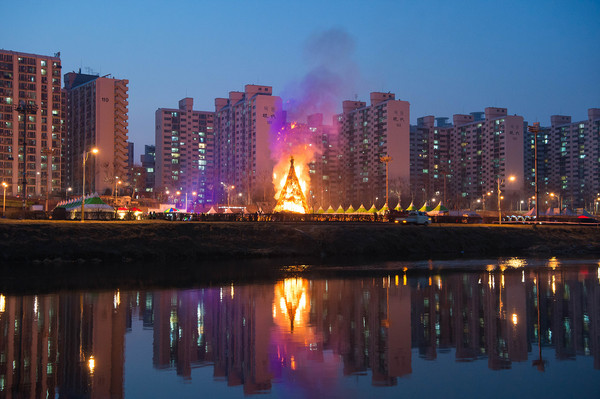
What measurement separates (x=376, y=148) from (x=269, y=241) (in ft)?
440

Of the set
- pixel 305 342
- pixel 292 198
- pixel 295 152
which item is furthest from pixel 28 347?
pixel 295 152

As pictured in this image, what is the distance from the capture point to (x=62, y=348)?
1805cm

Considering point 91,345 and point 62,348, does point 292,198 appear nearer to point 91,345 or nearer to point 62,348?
point 91,345

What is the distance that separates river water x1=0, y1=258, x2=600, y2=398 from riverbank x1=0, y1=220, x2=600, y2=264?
17.8m

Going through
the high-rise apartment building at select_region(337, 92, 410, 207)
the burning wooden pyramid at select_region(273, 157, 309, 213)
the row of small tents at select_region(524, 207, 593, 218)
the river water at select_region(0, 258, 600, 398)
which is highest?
the high-rise apartment building at select_region(337, 92, 410, 207)

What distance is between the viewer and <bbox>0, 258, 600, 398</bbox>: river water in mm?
14555

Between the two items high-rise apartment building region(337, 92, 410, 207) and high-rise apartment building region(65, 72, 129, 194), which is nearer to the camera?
high-rise apartment building region(65, 72, 129, 194)

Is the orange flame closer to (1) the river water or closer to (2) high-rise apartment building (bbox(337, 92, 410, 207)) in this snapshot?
(1) the river water

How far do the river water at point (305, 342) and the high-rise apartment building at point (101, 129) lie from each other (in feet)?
463

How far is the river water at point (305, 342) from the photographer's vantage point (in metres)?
14.6

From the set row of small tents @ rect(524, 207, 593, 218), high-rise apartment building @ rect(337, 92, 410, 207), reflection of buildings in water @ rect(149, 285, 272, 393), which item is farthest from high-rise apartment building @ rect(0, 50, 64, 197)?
reflection of buildings in water @ rect(149, 285, 272, 393)

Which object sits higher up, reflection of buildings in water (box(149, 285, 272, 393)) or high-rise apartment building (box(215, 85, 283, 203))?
high-rise apartment building (box(215, 85, 283, 203))

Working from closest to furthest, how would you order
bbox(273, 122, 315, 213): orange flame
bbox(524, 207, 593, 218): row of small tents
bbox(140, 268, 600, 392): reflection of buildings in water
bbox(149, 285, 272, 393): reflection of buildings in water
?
bbox(149, 285, 272, 393): reflection of buildings in water
bbox(140, 268, 600, 392): reflection of buildings in water
bbox(273, 122, 315, 213): orange flame
bbox(524, 207, 593, 218): row of small tents

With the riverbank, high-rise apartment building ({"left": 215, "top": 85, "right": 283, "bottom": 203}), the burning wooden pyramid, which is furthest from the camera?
high-rise apartment building ({"left": 215, "top": 85, "right": 283, "bottom": 203})
